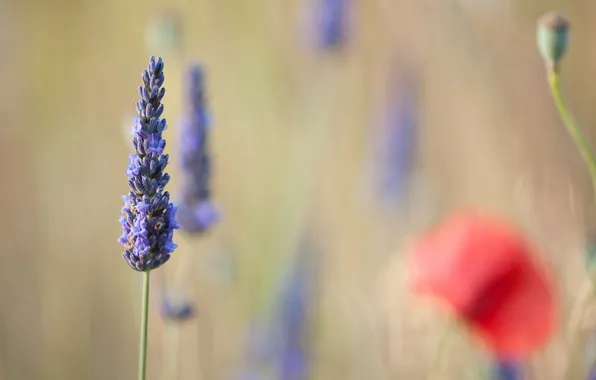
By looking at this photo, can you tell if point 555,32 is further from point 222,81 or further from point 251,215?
point 222,81

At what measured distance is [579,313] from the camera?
1.84 ft

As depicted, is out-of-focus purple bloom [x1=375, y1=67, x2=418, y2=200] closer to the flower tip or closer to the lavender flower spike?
the flower tip

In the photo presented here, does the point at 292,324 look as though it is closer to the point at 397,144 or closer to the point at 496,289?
the point at 496,289

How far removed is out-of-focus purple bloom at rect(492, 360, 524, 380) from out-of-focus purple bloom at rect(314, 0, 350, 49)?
0.73 metres

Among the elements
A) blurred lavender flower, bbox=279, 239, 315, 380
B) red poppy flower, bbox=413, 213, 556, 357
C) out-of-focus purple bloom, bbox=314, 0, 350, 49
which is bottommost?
blurred lavender flower, bbox=279, 239, 315, 380

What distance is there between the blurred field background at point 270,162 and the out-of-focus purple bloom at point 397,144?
29 millimetres

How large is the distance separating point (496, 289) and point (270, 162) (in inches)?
37.6

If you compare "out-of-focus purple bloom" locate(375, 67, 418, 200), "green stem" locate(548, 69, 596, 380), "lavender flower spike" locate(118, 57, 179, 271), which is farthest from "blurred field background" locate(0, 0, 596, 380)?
"lavender flower spike" locate(118, 57, 179, 271)

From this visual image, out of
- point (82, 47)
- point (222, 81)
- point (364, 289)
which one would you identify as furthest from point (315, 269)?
point (82, 47)

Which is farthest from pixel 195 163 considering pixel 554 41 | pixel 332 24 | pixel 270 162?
pixel 270 162

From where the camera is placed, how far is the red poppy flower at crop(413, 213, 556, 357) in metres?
0.60

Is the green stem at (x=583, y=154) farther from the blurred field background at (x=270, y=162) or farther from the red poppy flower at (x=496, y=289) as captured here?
the blurred field background at (x=270, y=162)

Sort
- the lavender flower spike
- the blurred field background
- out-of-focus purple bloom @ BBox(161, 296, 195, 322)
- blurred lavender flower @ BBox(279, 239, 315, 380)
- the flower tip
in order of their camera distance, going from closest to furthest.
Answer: the lavender flower spike, the flower tip, out-of-focus purple bloom @ BBox(161, 296, 195, 322), blurred lavender flower @ BBox(279, 239, 315, 380), the blurred field background

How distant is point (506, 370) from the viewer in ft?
2.05
